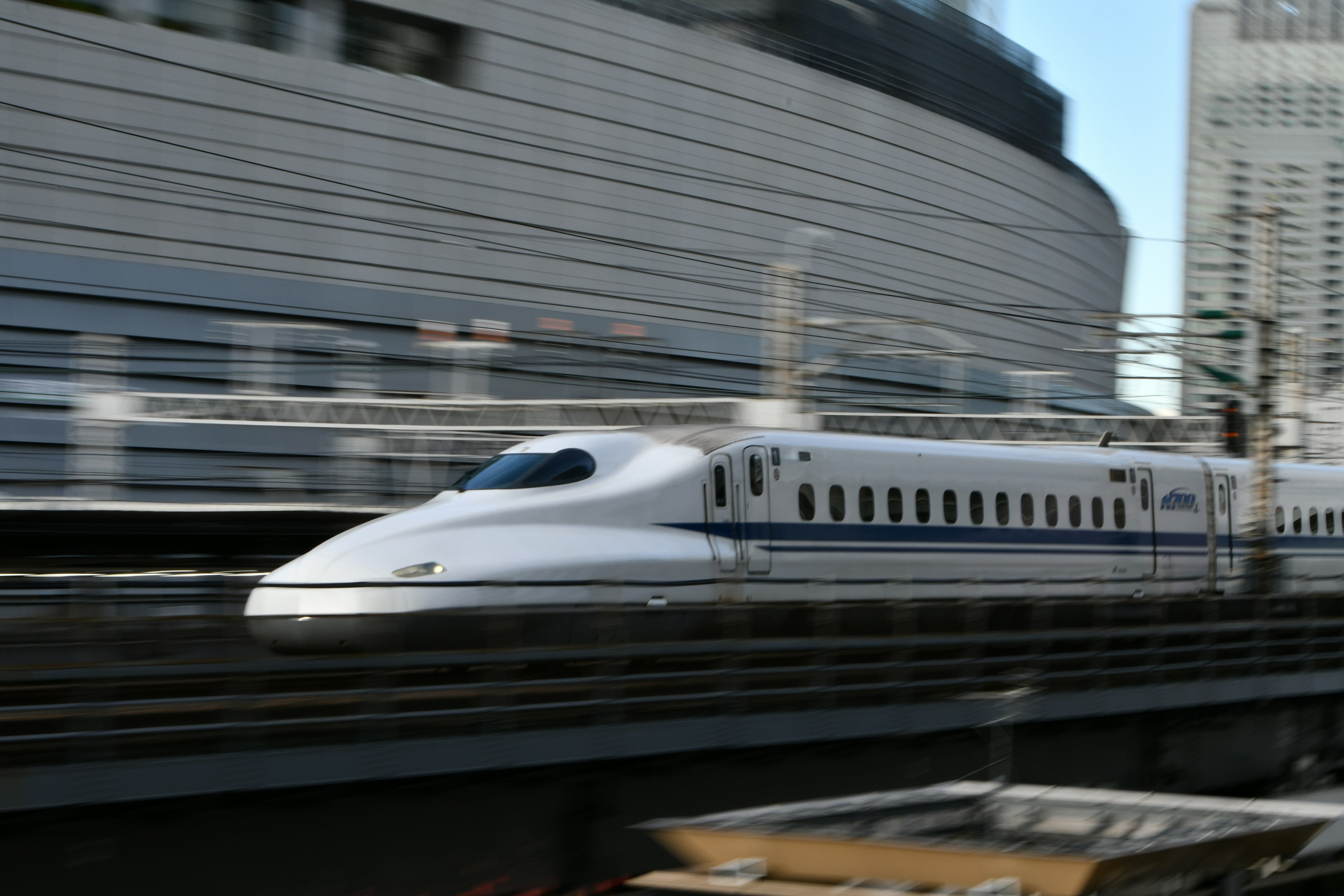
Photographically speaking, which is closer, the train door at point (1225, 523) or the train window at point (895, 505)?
the train window at point (895, 505)

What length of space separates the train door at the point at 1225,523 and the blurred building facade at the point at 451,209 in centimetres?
482

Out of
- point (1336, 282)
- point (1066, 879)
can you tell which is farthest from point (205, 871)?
point (1336, 282)

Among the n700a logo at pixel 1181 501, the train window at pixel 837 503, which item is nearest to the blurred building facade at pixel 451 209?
the n700a logo at pixel 1181 501

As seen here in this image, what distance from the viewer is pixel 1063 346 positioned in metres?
44.8

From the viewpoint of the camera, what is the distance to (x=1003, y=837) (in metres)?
6.25

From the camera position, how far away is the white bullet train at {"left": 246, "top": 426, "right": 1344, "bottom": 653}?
395 inches

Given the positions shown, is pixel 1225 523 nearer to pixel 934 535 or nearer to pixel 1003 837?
pixel 934 535

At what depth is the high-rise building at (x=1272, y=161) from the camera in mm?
47219

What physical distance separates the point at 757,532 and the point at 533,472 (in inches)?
91.2

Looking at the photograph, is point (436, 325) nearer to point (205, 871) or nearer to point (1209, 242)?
point (1209, 242)

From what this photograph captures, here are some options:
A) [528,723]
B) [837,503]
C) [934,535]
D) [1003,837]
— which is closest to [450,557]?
[528,723]

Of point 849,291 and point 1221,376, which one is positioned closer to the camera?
point 1221,376

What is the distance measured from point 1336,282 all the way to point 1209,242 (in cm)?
4498

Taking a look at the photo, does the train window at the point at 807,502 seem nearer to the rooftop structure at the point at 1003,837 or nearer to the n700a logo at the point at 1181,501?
the n700a logo at the point at 1181,501
